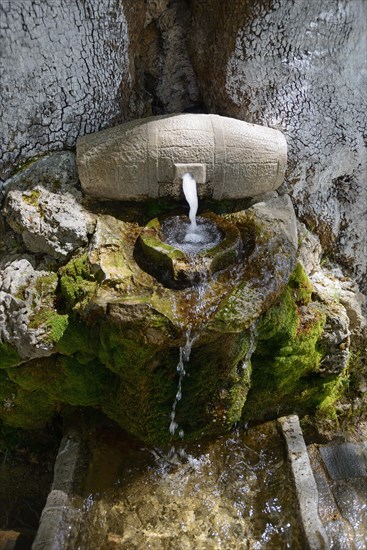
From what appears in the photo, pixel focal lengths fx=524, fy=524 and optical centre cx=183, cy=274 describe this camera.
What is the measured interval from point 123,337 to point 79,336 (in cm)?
40

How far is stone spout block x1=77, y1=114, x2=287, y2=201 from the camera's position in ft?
10.8

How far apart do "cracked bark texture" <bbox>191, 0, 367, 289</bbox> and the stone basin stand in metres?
1.08

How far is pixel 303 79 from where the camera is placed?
3941mm

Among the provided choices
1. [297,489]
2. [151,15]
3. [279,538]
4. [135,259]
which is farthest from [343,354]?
[151,15]

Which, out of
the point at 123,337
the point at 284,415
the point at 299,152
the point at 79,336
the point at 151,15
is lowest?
the point at 284,415

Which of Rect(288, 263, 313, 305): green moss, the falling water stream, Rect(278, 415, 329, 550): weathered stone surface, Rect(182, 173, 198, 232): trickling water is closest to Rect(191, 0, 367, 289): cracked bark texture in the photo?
Rect(288, 263, 313, 305): green moss

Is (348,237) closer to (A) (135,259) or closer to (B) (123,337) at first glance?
(A) (135,259)

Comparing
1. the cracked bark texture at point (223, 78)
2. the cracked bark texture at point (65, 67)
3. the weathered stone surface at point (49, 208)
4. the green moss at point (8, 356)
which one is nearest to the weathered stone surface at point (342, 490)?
the cracked bark texture at point (223, 78)

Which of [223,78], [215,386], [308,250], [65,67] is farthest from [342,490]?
[65,67]

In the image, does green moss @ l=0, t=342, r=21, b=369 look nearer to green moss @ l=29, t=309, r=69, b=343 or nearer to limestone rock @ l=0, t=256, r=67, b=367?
limestone rock @ l=0, t=256, r=67, b=367

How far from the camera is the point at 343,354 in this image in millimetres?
3752

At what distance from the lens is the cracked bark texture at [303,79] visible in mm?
3842

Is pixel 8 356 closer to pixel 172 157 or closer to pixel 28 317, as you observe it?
pixel 28 317

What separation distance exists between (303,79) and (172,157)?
1386mm
